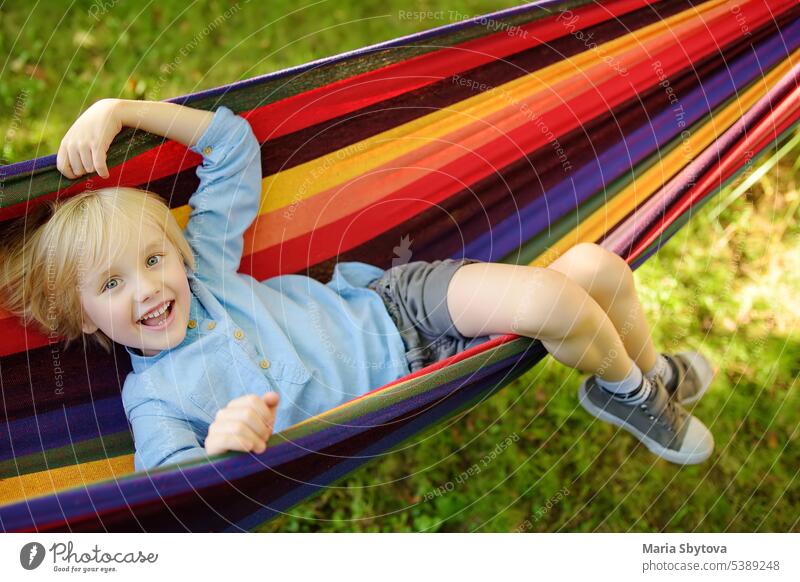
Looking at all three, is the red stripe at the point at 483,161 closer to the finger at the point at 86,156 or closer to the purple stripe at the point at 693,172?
the purple stripe at the point at 693,172

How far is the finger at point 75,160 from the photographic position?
1272 mm

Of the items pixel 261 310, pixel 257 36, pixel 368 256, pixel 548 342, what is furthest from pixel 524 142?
pixel 257 36

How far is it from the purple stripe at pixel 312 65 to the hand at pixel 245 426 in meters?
0.51

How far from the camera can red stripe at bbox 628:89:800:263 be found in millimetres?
1470

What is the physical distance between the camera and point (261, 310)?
1.43 metres

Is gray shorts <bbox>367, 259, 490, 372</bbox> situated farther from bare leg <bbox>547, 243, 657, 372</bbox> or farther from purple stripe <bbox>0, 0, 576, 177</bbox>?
purple stripe <bbox>0, 0, 576, 177</bbox>

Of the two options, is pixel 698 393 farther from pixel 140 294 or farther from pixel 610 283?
pixel 140 294

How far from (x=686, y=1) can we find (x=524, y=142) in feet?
1.65

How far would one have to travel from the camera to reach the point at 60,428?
4.40 ft

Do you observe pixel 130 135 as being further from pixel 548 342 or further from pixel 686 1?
pixel 686 1

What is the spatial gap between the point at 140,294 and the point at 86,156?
0.24m

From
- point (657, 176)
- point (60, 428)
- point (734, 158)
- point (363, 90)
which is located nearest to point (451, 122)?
point (363, 90)

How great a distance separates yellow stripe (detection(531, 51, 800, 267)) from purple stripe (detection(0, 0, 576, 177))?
0.40 metres
